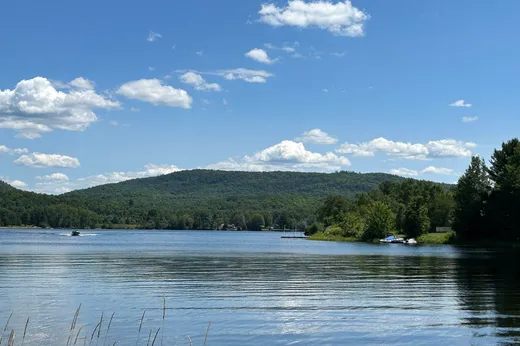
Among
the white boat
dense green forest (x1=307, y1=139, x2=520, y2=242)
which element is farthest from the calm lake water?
the white boat

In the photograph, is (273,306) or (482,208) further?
(482,208)

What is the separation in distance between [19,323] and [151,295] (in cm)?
1101

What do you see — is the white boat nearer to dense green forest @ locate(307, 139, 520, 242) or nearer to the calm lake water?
dense green forest @ locate(307, 139, 520, 242)

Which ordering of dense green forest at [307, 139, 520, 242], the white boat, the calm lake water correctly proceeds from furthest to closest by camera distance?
the white boat, dense green forest at [307, 139, 520, 242], the calm lake water

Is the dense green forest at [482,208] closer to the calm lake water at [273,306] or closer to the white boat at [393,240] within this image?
the white boat at [393,240]

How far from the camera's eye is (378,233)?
165375 millimetres

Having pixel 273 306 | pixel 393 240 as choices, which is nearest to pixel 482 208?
pixel 393 240

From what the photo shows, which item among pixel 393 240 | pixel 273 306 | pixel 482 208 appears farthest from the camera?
pixel 393 240

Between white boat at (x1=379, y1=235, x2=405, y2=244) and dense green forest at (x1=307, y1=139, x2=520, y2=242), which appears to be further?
white boat at (x1=379, y1=235, x2=405, y2=244)

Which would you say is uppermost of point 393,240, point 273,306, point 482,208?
point 482,208

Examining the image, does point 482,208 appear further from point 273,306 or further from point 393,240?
point 273,306

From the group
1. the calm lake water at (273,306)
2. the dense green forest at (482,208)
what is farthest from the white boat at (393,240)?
the calm lake water at (273,306)

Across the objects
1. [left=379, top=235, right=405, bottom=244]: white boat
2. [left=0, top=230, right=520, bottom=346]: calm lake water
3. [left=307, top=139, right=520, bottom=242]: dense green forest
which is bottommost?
[left=0, top=230, right=520, bottom=346]: calm lake water

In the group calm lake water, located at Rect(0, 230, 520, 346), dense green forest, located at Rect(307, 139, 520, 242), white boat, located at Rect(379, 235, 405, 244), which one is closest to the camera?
calm lake water, located at Rect(0, 230, 520, 346)
